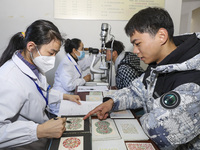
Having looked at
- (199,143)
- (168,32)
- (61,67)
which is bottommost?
(199,143)

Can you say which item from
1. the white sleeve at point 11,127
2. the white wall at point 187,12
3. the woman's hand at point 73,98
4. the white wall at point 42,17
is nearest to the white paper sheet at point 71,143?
the white sleeve at point 11,127

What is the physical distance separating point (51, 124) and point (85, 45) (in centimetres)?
183

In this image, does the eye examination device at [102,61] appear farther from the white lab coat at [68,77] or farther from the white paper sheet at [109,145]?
the white paper sheet at [109,145]

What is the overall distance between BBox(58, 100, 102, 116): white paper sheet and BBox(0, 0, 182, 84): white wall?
148 cm

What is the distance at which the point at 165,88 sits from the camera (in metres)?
0.78

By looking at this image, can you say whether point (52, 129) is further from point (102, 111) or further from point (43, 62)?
point (43, 62)

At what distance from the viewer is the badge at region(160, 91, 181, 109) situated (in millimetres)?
598

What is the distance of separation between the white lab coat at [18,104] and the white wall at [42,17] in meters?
1.47

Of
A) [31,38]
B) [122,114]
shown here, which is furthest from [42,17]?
[122,114]

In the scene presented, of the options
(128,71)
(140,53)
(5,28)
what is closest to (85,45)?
(128,71)

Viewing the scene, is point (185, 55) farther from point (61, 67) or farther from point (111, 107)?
point (61, 67)

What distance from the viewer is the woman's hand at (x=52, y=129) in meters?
0.69

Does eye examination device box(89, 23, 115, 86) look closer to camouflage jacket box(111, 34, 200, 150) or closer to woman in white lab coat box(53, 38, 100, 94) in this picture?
woman in white lab coat box(53, 38, 100, 94)

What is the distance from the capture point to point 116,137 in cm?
70
